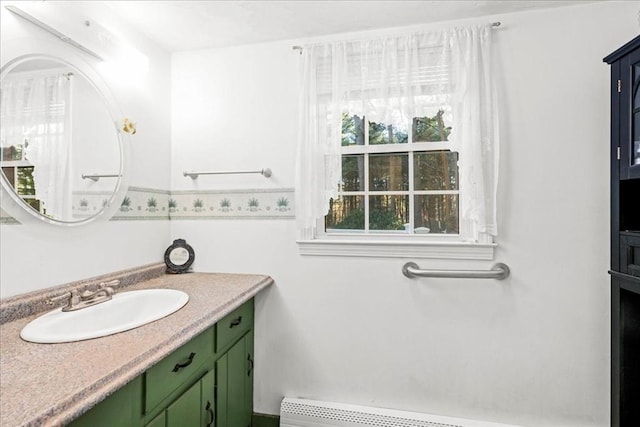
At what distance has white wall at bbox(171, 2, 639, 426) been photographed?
1643 mm

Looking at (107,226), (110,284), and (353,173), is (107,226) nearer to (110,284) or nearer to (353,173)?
(110,284)

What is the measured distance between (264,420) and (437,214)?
5.03 feet

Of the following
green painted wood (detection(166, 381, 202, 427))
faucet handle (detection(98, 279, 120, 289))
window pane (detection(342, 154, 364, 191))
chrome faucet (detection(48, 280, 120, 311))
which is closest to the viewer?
green painted wood (detection(166, 381, 202, 427))

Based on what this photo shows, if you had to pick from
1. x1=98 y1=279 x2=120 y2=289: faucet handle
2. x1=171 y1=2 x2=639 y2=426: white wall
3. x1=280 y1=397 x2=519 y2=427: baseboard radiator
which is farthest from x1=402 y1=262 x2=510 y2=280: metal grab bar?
x1=98 y1=279 x2=120 y2=289: faucet handle

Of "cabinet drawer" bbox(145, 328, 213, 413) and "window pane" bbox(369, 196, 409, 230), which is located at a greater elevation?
"window pane" bbox(369, 196, 409, 230)

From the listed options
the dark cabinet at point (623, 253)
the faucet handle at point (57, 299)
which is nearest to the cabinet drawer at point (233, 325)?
the faucet handle at point (57, 299)

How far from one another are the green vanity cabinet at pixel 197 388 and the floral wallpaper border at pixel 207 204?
1.76ft

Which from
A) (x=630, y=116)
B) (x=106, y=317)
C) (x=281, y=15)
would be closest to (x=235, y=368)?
(x=106, y=317)

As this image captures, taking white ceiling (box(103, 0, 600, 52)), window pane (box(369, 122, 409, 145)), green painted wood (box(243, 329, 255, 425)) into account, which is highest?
white ceiling (box(103, 0, 600, 52))

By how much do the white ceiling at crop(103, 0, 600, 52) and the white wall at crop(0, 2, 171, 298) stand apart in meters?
0.17

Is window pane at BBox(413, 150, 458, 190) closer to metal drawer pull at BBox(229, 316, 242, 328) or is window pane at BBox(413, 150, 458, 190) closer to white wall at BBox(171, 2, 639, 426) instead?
white wall at BBox(171, 2, 639, 426)

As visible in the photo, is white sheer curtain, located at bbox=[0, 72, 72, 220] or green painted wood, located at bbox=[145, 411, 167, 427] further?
white sheer curtain, located at bbox=[0, 72, 72, 220]

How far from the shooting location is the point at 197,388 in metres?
1.31

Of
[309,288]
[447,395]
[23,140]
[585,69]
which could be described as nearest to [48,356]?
[23,140]
